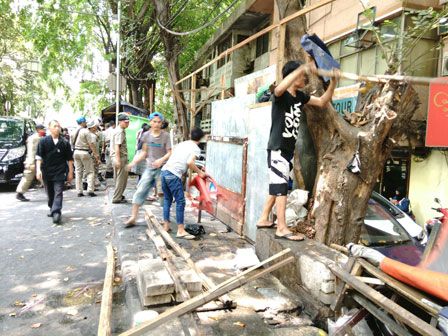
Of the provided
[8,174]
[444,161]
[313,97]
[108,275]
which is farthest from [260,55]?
[108,275]

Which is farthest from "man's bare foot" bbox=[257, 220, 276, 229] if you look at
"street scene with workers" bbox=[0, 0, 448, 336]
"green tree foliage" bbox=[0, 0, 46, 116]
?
"green tree foliage" bbox=[0, 0, 46, 116]

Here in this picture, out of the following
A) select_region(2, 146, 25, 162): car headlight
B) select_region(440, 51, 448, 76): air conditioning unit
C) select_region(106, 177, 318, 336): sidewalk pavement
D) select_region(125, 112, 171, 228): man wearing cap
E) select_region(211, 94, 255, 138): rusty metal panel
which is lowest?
select_region(106, 177, 318, 336): sidewalk pavement

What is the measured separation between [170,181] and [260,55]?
11.4m

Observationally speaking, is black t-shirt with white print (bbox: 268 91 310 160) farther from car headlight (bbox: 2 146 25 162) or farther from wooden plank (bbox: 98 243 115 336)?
car headlight (bbox: 2 146 25 162)

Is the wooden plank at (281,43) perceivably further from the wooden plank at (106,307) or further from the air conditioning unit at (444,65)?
the air conditioning unit at (444,65)

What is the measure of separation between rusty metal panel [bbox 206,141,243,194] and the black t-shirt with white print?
1734 millimetres

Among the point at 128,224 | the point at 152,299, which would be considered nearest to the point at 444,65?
the point at 128,224

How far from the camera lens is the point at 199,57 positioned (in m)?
19.4

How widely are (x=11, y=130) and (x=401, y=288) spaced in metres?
12.9

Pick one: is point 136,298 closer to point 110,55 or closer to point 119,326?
point 119,326

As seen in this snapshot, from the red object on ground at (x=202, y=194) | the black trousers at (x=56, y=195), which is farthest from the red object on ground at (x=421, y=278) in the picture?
the black trousers at (x=56, y=195)

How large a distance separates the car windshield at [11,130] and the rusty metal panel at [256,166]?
9727 millimetres

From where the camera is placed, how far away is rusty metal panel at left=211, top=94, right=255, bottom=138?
19.0 feet

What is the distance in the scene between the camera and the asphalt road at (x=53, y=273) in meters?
3.37
